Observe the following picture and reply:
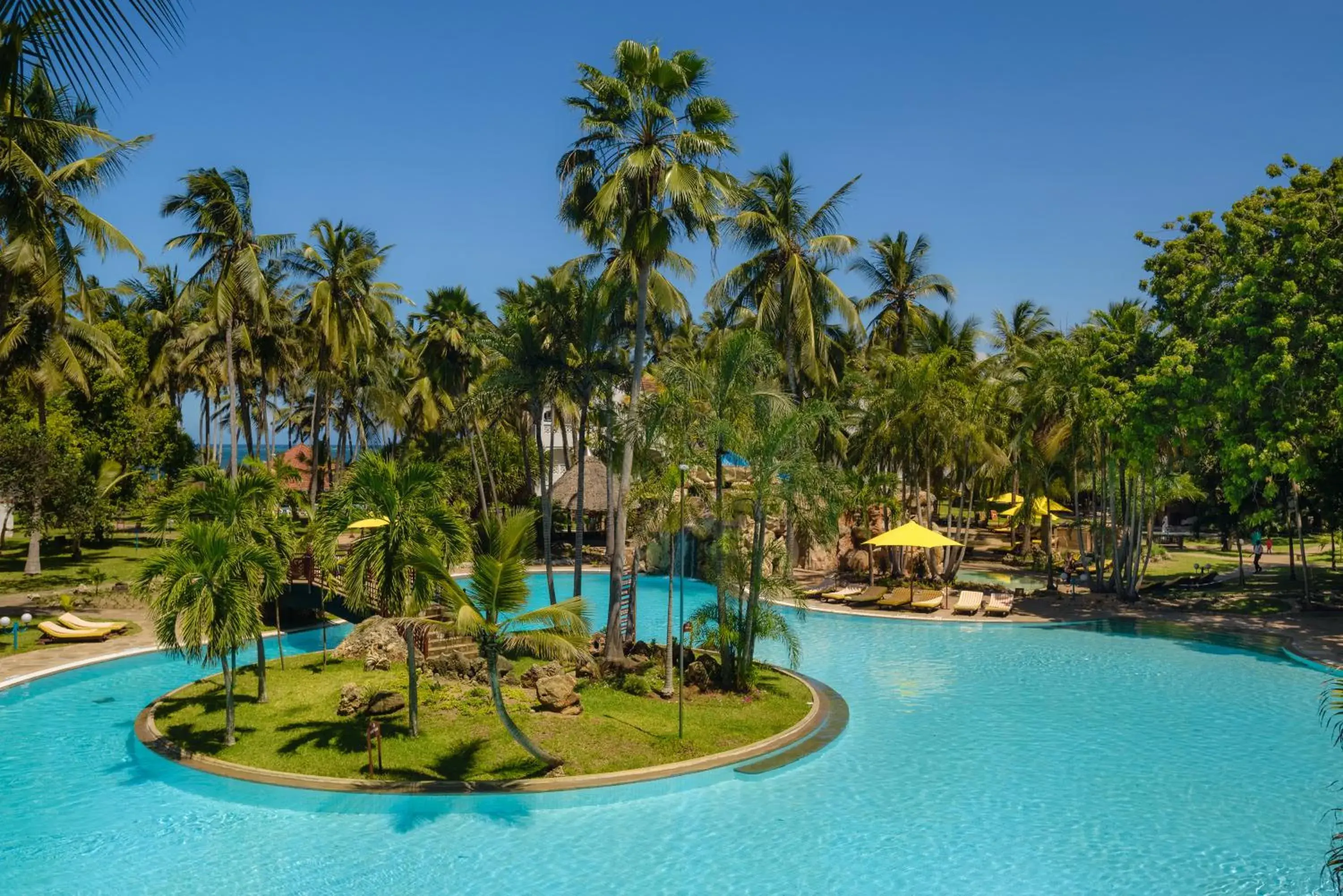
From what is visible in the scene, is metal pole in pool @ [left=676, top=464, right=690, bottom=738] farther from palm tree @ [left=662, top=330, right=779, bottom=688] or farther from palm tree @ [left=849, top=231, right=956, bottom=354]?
palm tree @ [left=849, top=231, right=956, bottom=354]

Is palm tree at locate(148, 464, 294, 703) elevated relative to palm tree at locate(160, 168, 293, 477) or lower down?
lower down

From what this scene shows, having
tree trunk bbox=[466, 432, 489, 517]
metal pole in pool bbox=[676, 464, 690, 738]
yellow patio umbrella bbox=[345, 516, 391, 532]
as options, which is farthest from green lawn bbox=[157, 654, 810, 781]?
tree trunk bbox=[466, 432, 489, 517]

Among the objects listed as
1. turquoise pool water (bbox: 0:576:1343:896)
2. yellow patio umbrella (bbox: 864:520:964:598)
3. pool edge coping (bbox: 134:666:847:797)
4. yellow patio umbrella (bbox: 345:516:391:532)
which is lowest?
turquoise pool water (bbox: 0:576:1343:896)

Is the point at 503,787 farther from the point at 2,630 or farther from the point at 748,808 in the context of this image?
the point at 2,630

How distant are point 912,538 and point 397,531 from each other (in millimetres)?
20859

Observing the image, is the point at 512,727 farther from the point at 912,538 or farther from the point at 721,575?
the point at 912,538

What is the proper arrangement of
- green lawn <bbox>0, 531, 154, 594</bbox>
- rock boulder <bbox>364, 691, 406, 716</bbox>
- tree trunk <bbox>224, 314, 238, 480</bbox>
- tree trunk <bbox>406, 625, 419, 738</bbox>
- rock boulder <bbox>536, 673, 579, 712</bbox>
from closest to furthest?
1. tree trunk <bbox>406, 625, 419, 738</bbox>
2. rock boulder <bbox>364, 691, 406, 716</bbox>
3. rock boulder <bbox>536, 673, 579, 712</bbox>
4. tree trunk <bbox>224, 314, 238, 480</bbox>
5. green lawn <bbox>0, 531, 154, 594</bbox>

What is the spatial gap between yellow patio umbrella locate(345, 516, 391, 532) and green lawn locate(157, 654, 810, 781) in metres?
3.55

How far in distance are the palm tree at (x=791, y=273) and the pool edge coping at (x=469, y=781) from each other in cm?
1946

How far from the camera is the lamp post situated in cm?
2345

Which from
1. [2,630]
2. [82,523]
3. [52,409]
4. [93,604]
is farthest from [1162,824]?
[52,409]

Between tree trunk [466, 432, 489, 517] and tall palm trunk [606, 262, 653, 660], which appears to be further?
tree trunk [466, 432, 489, 517]

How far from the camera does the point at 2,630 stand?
25312 millimetres

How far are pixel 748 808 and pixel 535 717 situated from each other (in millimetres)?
5054
